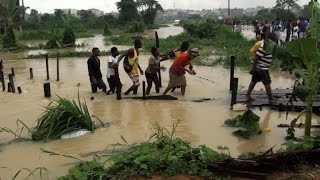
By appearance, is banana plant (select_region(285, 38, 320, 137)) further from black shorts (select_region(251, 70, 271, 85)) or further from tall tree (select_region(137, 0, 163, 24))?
tall tree (select_region(137, 0, 163, 24))

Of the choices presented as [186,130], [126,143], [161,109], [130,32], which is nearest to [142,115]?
[161,109]

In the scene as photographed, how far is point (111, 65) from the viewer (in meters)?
9.84

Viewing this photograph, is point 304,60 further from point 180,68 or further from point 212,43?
point 212,43

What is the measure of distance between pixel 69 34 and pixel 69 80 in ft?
46.7

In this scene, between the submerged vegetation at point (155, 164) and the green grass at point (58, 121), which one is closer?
the submerged vegetation at point (155, 164)

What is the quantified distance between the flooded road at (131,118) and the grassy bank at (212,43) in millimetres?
3089

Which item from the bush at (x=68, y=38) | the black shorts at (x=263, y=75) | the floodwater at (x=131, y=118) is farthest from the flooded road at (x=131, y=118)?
the bush at (x=68, y=38)

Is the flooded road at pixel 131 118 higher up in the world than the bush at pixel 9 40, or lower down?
lower down

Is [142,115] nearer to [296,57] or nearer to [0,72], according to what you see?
[296,57]

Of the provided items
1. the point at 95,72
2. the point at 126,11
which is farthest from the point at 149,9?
the point at 95,72

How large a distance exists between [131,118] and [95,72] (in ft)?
8.60

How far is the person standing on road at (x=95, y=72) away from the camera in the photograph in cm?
1023

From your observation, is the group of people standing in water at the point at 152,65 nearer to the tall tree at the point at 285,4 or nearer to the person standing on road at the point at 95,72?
the person standing on road at the point at 95,72

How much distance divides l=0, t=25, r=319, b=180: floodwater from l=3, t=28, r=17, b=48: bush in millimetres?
12247
